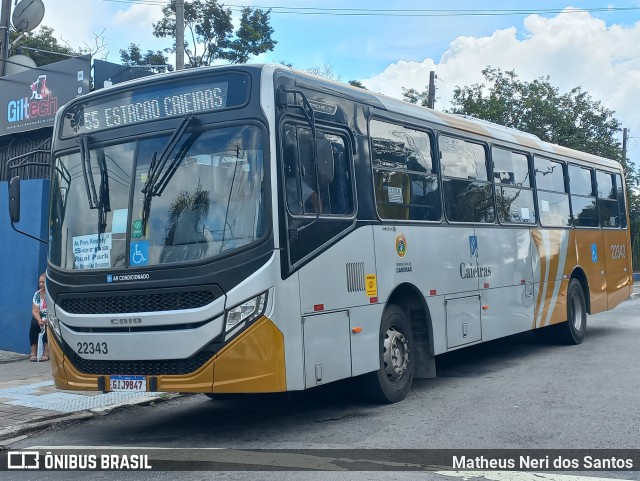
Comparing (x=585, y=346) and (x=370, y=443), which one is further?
(x=585, y=346)

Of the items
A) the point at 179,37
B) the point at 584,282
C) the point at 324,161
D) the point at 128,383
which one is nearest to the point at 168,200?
the point at 324,161

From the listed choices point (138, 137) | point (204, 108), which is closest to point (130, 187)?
point (138, 137)

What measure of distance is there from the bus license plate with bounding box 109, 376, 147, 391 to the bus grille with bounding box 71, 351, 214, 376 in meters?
0.05

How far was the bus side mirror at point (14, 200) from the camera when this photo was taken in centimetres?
822

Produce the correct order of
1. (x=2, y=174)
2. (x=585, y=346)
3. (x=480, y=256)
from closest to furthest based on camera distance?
(x=480, y=256), (x=585, y=346), (x=2, y=174)

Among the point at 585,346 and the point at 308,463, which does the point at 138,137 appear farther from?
the point at 585,346

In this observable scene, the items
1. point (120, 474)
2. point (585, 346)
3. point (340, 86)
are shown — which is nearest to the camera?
point (120, 474)

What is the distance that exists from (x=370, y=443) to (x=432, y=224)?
352 centimetres

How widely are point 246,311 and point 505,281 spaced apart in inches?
224

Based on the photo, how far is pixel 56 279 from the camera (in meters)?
7.80

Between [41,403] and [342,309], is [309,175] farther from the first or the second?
[41,403]

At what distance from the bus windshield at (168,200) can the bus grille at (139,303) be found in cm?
31

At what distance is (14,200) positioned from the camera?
8.28m

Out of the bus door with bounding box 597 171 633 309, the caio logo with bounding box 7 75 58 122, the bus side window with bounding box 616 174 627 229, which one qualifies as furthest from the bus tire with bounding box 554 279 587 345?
the caio logo with bounding box 7 75 58 122
